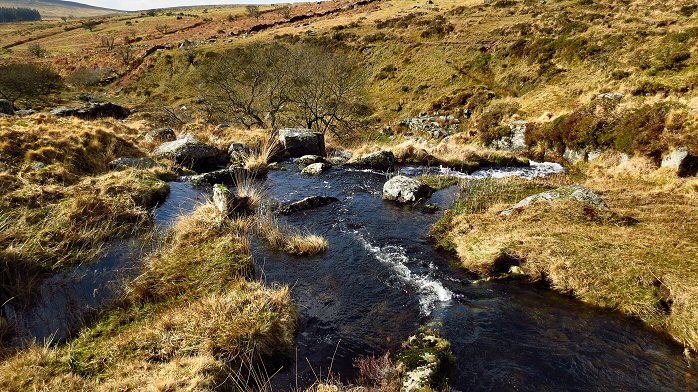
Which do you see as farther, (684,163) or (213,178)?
(213,178)

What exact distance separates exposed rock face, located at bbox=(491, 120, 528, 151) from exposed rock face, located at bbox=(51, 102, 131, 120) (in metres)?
37.5

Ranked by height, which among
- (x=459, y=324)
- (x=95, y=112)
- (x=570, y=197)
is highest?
(x=570, y=197)

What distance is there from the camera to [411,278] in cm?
1110

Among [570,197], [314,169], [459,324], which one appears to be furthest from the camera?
[314,169]

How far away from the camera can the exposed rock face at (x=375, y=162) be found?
80.3ft

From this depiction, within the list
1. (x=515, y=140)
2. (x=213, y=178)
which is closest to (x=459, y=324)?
(x=213, y=178)

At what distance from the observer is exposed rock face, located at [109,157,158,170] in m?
20.3

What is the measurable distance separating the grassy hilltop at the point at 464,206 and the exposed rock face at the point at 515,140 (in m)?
0.43

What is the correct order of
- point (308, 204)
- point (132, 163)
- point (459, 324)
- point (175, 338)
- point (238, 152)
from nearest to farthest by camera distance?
point (175, 338), point (459, 324), point (308, 204), point (132, 163), point (238, 152)

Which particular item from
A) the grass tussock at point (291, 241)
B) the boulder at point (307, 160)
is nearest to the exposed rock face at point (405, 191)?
the grass tussock at point (291, 241)

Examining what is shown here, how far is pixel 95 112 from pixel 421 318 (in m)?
45.5

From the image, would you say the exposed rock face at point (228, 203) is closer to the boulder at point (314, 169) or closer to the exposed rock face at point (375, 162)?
the boulder at point (314, 169)

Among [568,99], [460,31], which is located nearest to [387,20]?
[460,31]

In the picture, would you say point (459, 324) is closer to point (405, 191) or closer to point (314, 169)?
point (405, 191)
